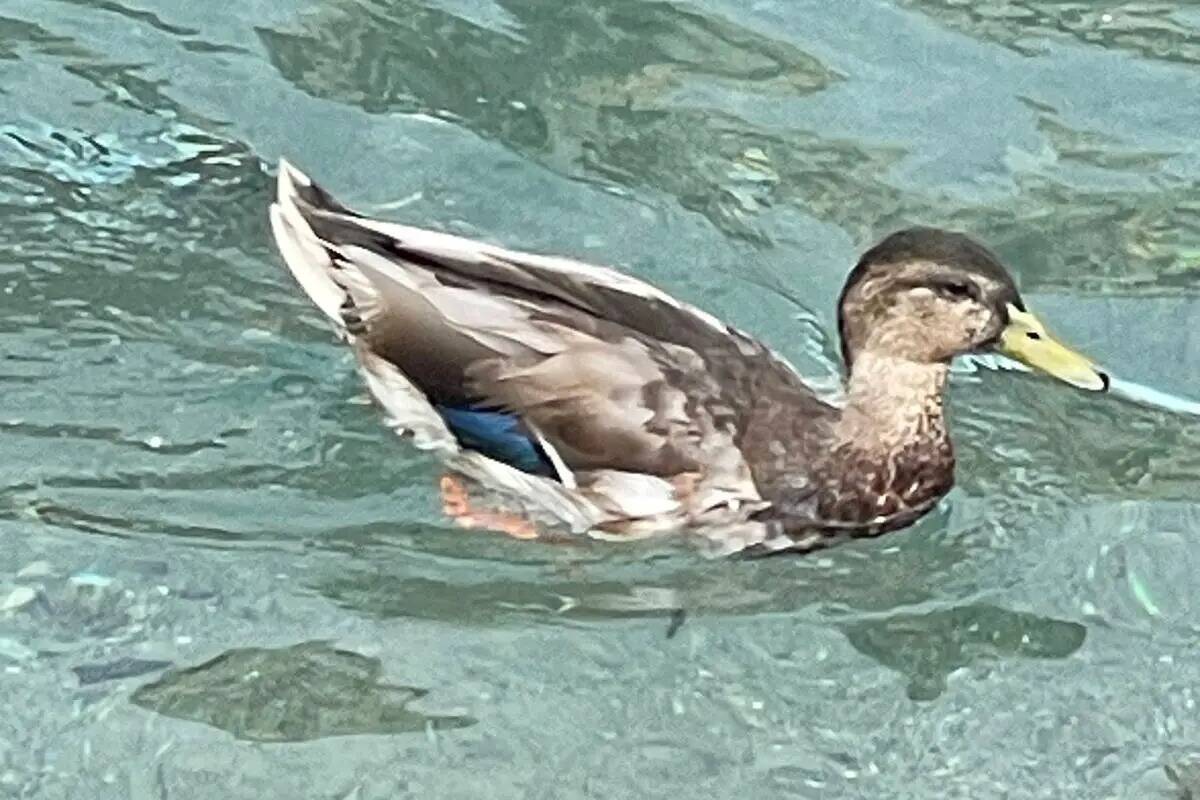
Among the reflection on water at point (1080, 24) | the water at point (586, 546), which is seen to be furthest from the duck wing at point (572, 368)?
the reflection on water at point (1080, 24)

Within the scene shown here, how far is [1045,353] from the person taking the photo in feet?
18.5

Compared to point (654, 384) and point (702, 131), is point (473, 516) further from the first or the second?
point (702, 131)

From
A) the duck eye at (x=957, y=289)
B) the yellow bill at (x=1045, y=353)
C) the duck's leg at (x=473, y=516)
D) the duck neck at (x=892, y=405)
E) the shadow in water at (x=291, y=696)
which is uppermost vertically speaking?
the duck eye at (x=957, y=289)

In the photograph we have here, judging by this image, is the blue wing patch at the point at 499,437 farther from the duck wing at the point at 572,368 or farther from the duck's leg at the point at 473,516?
the duck's leg at the point at 473,516

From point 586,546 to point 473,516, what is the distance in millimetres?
270

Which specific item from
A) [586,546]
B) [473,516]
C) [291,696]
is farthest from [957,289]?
[291,696]

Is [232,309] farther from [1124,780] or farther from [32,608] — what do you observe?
[1124,780]

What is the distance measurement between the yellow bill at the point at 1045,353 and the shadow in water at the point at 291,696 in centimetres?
146

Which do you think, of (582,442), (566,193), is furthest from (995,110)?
(582,442)

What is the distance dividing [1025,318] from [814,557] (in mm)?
729

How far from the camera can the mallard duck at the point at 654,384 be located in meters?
5.64

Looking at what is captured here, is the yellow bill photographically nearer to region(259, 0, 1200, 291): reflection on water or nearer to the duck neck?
the duck neck

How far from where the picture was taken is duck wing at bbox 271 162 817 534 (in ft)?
18.5

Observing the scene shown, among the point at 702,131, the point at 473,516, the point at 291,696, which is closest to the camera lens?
the point at 291,696
